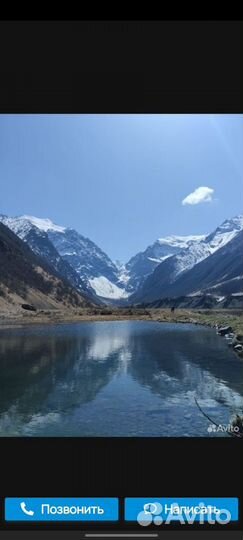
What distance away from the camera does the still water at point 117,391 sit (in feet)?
55.6

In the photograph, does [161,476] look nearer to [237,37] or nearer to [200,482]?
[200,482]

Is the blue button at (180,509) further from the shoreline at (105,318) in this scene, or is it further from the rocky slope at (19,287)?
the rocky slope at (19,287)

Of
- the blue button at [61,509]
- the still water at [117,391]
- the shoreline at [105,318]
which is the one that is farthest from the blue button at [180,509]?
the shoreline at [105,318]

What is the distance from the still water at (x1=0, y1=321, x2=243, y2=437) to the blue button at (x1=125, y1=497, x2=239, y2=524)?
2.79 meters

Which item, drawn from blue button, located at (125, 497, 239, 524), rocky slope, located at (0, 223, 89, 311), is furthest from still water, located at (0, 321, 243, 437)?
rocky slope, located at (0, 223, 89, 311)

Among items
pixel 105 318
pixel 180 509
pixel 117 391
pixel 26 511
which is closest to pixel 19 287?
pixel 105 318

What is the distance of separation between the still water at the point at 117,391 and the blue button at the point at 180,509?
9.16 feet

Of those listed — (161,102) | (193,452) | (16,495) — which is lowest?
(16,495)

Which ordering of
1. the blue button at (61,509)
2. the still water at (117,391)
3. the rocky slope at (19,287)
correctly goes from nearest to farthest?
the blue button at (61,509) → the still water at (117,391) → the rocky slope at (19,287)

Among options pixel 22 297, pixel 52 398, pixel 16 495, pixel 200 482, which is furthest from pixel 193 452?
pixel 22 297
